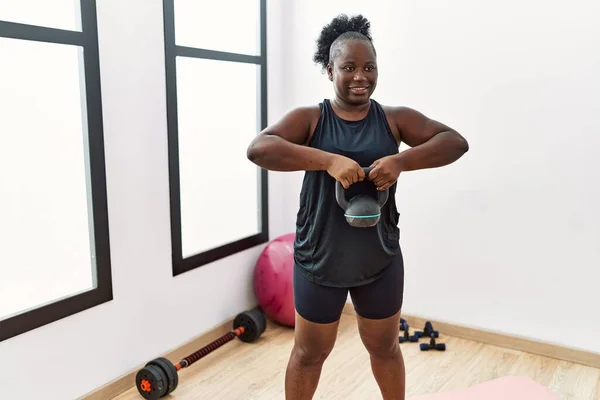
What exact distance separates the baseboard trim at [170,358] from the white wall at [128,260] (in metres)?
0.03

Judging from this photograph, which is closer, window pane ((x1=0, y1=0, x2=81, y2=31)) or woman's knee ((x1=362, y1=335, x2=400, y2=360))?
woman's knee ((x1=362, y1=335, x2=400, y2=360))

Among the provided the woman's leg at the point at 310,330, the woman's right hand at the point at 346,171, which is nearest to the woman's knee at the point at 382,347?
the woman's leg at the point at 310,330

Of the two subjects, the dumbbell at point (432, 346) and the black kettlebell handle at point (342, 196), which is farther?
the dumbbell at point (432, 346)

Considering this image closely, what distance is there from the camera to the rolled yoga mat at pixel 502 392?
2098mm

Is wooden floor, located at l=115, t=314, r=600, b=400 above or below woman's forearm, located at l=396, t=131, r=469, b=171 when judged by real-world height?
below

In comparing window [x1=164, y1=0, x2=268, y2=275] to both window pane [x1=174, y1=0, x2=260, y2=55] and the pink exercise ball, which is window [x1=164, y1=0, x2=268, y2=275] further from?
the pink exercise ball

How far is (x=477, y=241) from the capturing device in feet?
8.48

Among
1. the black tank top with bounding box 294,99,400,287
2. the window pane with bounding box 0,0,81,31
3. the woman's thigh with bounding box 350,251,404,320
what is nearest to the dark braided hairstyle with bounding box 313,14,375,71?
the black tank top with bounding box 294,99,400,287

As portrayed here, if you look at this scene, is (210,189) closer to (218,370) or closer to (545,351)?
(218,370)

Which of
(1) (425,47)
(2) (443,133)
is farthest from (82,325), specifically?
(1) (425,47)

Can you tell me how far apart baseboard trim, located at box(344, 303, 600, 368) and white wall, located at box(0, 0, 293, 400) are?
1.18m

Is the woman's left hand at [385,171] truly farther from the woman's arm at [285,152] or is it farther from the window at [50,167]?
the window at [50,167]

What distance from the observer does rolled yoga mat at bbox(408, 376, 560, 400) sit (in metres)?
2.10

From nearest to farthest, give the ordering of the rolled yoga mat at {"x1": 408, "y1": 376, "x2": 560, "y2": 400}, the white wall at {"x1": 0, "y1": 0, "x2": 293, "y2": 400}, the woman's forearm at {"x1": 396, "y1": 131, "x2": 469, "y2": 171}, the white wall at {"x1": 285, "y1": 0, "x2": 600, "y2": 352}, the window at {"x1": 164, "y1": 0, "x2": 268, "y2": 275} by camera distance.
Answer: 1. the woman's forearm at {"x1": 396, "y1": 131, "x2": 469, "y2": 171}
2. the white wall at {"x1": 0, "y1": 0, "x2": 293, "y2": 400}
3. the rolled yoga mat at {"x1": 408, "y1": 376, "x2": 560, "y2": 400}
4. the white wall at {"x1": 285, "y1": 0, "x2": 600, "y2": 352}
5. the window at {"x1": 164, "y1": 0, "x2": 268, "y2": 275}
